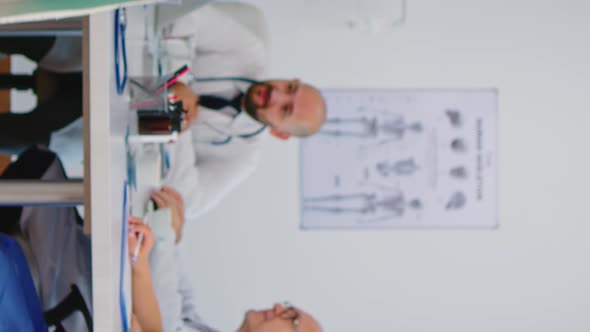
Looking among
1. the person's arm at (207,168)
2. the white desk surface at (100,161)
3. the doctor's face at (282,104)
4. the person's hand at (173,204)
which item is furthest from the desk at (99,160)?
the doctor's face at (282,104)

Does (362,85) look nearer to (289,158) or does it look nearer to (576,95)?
(289,158)

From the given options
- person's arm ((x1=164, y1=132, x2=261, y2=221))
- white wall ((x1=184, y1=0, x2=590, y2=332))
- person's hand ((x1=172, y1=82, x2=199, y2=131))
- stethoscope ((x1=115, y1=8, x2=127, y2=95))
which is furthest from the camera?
white wall ((x1=184, y1=0, x2=590, y2=332))

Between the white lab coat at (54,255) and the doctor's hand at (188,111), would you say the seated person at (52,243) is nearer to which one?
the white lab coat at (54,255)

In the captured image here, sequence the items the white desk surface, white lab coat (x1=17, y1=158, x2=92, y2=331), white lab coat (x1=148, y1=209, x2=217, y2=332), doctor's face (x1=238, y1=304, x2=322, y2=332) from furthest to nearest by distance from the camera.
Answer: doctor's face (x1=238, y1=304, x2=322, y2=332)
white lab coat (x1=148, y1=209, x2=217, y2=332)
white lab coat (x1=17, y1=158, x2=92, y2=331)
the white desk surface

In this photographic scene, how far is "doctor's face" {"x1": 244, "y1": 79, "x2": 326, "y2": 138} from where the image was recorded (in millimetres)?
2391

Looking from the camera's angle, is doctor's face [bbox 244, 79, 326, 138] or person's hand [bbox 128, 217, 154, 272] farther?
doctor's face [bbox 244, 79, 326, 138]

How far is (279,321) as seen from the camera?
1.72 meters

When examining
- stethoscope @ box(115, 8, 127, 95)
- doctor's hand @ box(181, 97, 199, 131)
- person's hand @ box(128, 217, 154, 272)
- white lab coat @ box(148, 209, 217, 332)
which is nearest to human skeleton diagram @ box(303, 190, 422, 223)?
doctor's hand @ box(181, 97, 199, 131)

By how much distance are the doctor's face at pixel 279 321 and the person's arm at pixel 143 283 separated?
374 mm

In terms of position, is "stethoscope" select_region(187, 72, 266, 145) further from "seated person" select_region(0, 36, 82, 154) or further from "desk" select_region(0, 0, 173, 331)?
"desk" select_region(0, 0, 173, 331)

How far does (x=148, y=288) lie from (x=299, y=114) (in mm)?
1242

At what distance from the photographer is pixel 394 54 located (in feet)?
9.89

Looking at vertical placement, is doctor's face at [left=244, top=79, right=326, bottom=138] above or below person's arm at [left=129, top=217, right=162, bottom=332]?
above

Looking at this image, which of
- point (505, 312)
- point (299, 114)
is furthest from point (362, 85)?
point (505, 312)
